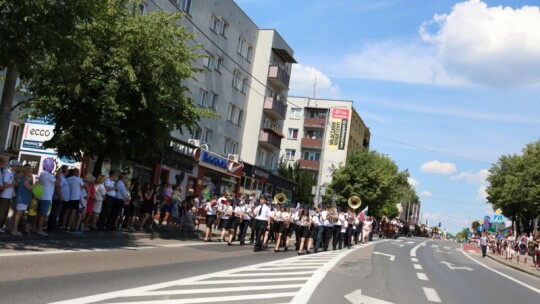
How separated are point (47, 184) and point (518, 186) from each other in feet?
150

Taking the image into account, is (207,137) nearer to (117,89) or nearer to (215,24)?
(215,24)

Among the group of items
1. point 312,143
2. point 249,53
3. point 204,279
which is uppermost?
point 249,53

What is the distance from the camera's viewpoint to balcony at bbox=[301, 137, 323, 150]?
7156 centimetres

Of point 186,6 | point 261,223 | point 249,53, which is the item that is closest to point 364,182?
point 249,53

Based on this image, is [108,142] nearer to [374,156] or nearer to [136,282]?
[136,282]

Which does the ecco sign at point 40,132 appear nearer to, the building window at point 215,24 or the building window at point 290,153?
the building window at point 215,24

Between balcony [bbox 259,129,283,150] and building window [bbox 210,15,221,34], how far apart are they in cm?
1092

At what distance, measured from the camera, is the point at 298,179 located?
55.9 meters

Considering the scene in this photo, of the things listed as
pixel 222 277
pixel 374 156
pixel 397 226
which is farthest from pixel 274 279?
pixel 374 156

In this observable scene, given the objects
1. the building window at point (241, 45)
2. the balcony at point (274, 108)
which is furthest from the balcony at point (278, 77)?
the building window at point (241, 45)

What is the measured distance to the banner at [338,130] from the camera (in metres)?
69.6

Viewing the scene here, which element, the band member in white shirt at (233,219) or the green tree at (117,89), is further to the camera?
the band member in white shirt at (233,219)

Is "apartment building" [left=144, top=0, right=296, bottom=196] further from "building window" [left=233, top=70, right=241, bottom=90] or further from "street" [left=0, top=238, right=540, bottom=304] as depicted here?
"street" [left=0, top=238, right=540, bottom=304]

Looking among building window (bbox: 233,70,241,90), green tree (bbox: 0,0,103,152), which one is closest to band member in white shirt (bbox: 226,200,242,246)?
green tree (bbox: 0,0,103,152)
